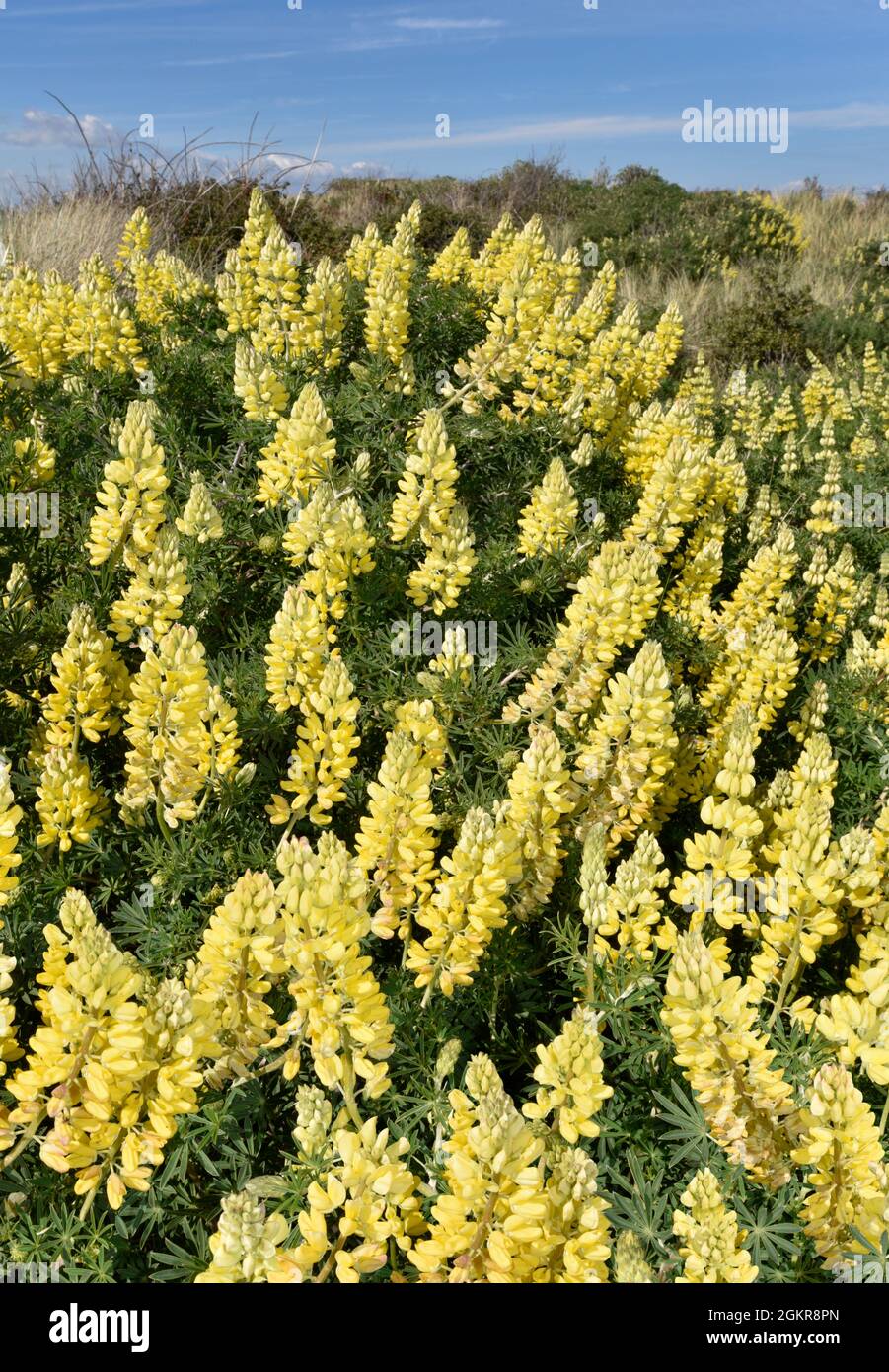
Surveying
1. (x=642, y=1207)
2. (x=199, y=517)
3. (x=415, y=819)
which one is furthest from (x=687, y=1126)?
(x=199, y=517)

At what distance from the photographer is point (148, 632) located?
9.32ft

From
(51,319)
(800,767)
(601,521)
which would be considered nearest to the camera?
(800,767)

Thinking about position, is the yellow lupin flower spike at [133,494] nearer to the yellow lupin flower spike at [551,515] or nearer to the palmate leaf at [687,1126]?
the yellow lupin flower spike at [551,515]

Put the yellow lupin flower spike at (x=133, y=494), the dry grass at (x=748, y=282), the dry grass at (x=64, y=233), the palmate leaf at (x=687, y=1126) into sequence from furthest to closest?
the dry grass at (x=748, y=282), the dry grass at (x=64, y=233), the yellow lupin flower spike at (x=133, y=494), the palmate leaf at (x=687, y=1126)

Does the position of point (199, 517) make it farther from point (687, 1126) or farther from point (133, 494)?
point (687, 1126)

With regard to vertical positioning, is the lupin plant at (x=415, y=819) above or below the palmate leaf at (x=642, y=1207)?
above

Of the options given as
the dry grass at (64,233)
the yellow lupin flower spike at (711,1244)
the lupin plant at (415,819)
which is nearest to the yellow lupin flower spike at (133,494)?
the lupin plant at (415,819)

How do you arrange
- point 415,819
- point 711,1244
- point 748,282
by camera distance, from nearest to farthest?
point 711,1244, point 415,819, point 748,282

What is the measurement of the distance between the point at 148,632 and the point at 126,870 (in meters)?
0.71

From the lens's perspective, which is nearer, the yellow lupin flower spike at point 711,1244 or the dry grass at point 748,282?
the yellow lupin flower spike at point 711,1244

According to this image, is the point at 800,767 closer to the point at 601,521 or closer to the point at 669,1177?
the point at 669,1177

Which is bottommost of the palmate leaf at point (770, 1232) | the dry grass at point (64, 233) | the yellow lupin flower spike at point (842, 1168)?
the palmate leaf at point (770, 1232)

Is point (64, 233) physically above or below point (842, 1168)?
above
